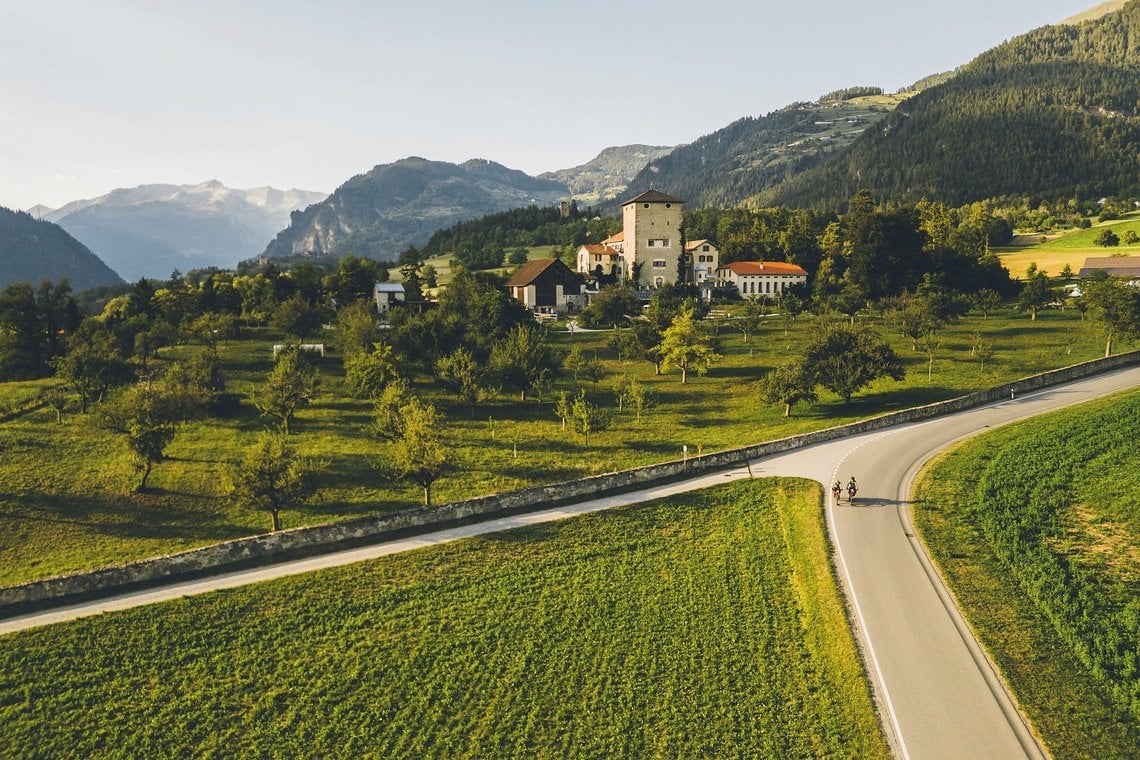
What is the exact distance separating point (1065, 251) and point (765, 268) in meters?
77.8

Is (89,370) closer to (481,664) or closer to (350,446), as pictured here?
(350,446)

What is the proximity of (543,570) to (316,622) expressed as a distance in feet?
35.6

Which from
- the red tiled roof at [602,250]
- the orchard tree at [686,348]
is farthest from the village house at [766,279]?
the orchard tree at [686,348]

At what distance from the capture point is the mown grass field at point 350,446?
37.2 metres

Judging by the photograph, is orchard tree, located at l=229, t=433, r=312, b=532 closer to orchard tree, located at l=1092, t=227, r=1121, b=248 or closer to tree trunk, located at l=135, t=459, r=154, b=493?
tree trunk, located at l=135, t=459, r=154, b=493

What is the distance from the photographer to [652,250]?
11712 centimetres

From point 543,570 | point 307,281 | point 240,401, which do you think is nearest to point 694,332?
point 543,570

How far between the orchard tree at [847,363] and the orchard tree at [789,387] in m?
1.06

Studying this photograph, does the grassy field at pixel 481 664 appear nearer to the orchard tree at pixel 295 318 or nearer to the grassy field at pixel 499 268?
the orchard tree at pixel 295 318

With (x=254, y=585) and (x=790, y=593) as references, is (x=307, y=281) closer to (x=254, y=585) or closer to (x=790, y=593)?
(x=254, y=585)

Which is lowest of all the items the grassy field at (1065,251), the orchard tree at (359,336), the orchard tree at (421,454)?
the orchard tree at (421,454)

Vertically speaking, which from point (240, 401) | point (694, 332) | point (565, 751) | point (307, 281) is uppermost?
point (307, 281)

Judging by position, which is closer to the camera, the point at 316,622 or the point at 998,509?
the point at 316,622

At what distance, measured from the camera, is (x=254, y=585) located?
3128 centimetres
